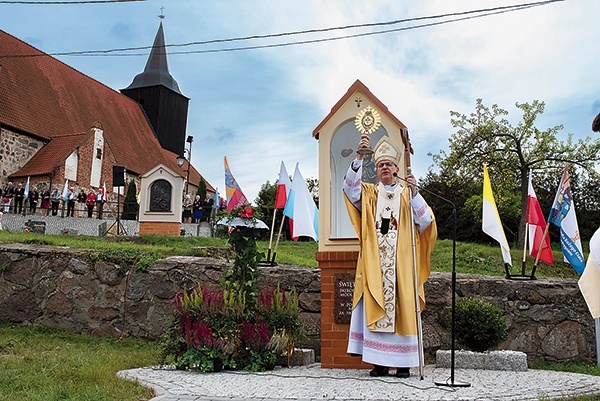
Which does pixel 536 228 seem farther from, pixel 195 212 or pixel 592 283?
pixel 195 212

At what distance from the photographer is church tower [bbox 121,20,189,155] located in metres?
42.5

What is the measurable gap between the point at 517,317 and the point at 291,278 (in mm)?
3142

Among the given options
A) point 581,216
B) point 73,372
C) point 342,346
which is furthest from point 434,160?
point 73,372

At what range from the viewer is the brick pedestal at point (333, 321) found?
7.14 m

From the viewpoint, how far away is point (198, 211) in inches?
922

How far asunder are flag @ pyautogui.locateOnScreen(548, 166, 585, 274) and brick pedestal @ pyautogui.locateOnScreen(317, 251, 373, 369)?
12.0 ft

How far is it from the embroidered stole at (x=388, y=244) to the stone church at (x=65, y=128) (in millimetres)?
17759

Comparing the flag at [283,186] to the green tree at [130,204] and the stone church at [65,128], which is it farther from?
the green tree at [130,204]

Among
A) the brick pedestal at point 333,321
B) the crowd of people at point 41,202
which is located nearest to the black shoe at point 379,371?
the brick pedestal at point 333,321

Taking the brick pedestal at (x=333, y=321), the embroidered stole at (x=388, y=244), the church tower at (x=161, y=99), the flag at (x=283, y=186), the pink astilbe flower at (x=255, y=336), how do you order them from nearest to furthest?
the embroidered stole at (x=388, y=244) → the pink astilbe flower at (x=255, y=336) → the brick pedestal at (x=333, y=321) → the flag at (x=283, y=186) → the church tower at (x=161, y=99)

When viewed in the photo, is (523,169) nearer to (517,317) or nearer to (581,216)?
(581,216)

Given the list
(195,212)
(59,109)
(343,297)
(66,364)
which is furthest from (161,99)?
(66,364)

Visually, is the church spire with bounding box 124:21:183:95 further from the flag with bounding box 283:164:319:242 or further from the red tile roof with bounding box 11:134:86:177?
the flag with bounding box 283:164:319:242

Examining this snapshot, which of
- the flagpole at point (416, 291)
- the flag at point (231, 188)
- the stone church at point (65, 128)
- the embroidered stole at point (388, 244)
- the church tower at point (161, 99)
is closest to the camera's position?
the flagpole at point (416, 291)
